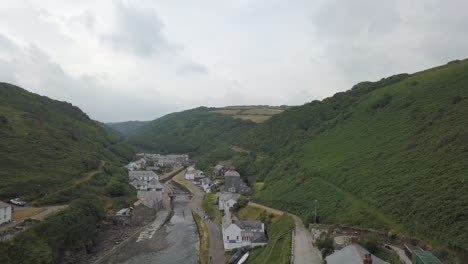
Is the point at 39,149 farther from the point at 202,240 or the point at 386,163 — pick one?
the point at 386,163

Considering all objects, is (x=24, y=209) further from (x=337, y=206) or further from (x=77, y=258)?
(x=337, y=206)

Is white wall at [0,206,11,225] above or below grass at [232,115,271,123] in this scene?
below

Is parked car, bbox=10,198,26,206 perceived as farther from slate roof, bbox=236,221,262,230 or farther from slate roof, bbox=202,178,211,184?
slate roof, bbox=202,178,211,184

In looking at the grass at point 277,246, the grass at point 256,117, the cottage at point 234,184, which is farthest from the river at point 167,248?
the grass at point 256,117

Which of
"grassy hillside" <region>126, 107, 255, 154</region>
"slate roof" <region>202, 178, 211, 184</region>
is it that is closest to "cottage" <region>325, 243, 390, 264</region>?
"slate roof" <region>202, 178, 211, 184</region>

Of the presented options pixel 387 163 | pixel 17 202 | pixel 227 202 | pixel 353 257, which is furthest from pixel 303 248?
pixel 17 202

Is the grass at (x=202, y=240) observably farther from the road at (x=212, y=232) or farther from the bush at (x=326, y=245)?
the bush at (x=326, y=245)
